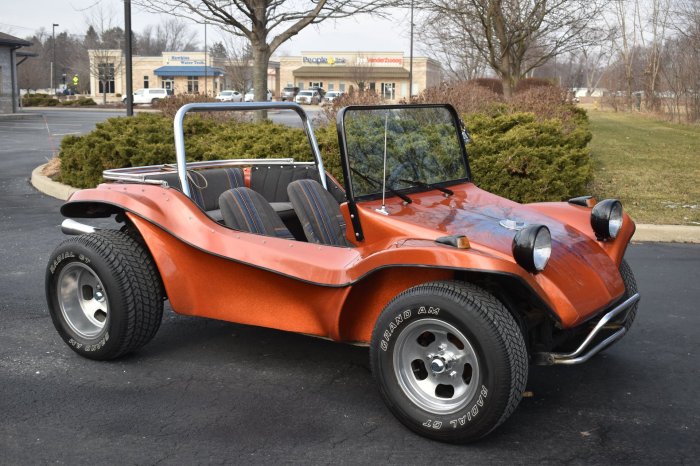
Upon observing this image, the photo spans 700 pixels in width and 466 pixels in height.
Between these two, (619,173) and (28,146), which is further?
(28,146)

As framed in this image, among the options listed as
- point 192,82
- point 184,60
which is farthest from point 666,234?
point 184,60

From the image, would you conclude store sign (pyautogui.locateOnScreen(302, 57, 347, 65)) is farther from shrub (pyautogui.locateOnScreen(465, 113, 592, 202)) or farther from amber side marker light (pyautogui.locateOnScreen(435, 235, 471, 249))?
amber side marker light (pyautogui.locateOnScreen(435, 235, 471, 249))

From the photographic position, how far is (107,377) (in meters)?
4.43

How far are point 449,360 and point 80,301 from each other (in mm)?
2429

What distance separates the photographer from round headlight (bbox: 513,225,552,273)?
358 cm

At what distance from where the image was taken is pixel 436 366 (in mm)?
3637

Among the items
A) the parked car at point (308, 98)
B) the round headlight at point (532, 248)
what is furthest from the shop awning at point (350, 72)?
the round headlight at point (532, 248)

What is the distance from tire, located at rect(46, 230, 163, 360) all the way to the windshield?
4.44ft

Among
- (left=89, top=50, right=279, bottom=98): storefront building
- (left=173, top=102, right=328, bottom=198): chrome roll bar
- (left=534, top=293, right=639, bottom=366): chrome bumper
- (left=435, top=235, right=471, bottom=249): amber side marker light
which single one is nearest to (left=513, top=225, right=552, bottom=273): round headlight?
(left=435, top=235, right=471, bottom=249): amber side marker light

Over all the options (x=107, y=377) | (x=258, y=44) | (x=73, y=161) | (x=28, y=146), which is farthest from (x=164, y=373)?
(x=28, y=146)

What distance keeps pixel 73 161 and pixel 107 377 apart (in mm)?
8020

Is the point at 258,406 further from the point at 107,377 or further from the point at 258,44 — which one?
the point at 258,44

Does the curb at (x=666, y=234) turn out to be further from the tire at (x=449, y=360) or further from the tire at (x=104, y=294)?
the tire at (x=104, y=294)

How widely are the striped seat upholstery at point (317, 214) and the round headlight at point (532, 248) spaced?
4.04 ft
